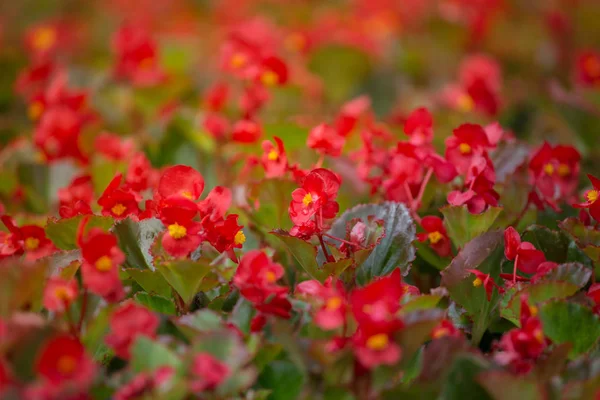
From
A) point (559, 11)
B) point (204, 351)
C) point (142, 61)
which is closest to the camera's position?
point (204, 351)

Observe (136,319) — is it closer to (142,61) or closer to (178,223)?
(178,223)

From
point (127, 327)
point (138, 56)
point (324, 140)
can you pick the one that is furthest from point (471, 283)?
point (138, 56)

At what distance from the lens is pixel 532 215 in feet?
3.03

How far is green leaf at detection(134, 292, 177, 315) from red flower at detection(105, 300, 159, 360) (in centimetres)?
15

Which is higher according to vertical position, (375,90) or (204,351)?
(204,351)

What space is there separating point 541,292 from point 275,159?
384 millimetres

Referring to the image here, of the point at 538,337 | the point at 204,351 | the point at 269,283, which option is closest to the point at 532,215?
the point at 538,337

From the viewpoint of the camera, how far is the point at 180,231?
0.73 meters

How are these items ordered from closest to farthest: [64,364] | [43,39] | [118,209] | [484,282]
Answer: [64,364] → [484,282] → [118,209] → [43,39]

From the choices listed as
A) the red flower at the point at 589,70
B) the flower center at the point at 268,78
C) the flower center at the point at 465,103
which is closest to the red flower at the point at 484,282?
the flower center at the point at 268,78

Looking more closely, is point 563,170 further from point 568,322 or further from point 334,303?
point 334,303

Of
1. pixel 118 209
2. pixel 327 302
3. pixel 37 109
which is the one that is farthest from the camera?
pixel 37 109

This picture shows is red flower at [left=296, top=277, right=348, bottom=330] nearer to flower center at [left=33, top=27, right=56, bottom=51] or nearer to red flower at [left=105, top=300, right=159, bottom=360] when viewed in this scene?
red flower at [left=105, top=300, right=159, bottom=360]

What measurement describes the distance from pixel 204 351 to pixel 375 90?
1.43 meters
